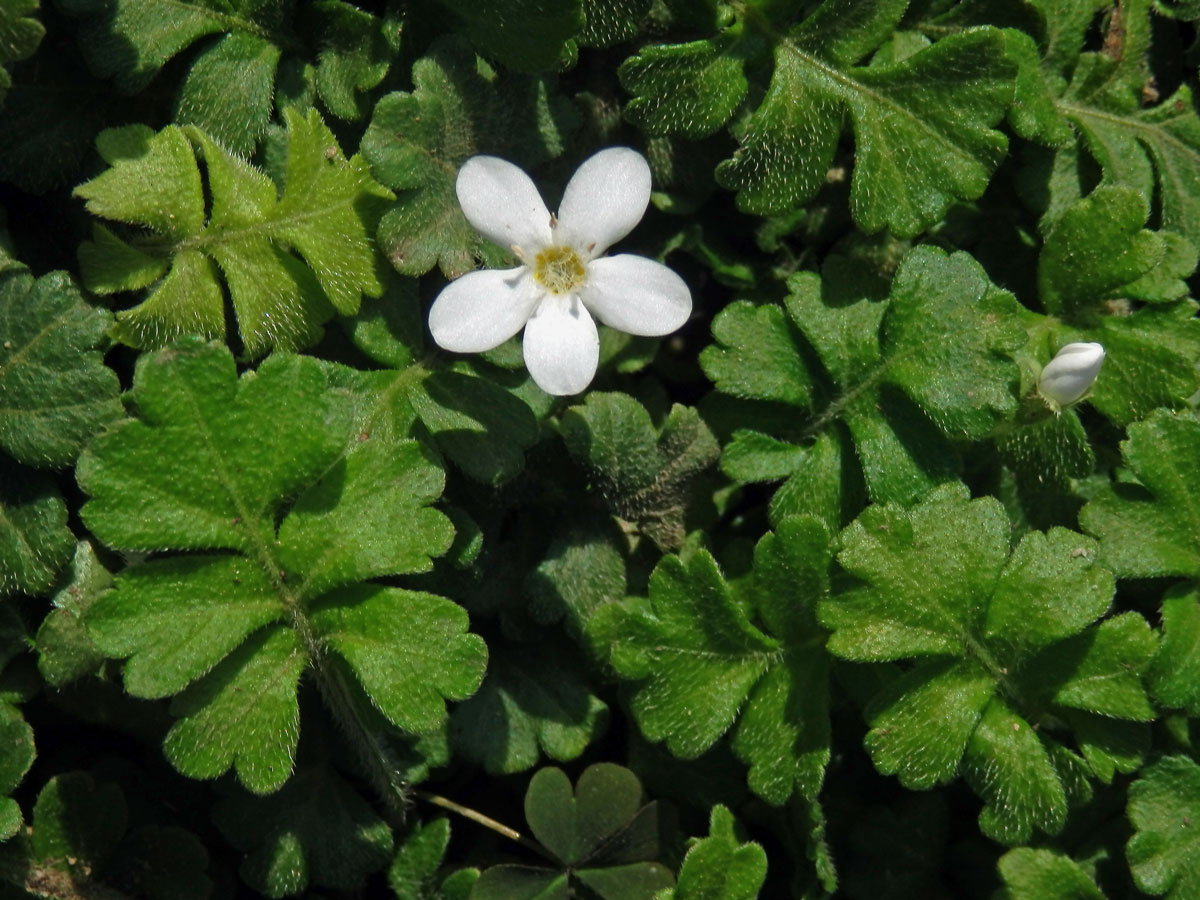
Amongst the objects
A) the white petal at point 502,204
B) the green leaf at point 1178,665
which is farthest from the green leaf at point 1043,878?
the white petal at point 502,204

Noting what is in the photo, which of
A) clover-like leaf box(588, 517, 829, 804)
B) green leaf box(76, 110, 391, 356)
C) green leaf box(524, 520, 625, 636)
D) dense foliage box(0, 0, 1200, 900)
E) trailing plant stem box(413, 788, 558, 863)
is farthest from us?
trailing plant stem box(413, 788, 558, 863)

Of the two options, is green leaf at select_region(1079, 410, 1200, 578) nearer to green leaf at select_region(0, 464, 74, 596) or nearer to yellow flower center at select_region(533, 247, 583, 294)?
yellow flower center at select_region(533, 247, 583, 294)

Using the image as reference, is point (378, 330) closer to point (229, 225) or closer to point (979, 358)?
point (229, 225)

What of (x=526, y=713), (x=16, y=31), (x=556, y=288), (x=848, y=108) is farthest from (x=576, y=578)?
(x=16, y=31)

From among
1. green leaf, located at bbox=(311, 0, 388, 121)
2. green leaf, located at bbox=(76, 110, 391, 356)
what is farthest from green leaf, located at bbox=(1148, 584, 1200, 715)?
green leaf, located at bbox=(311, 0, 388, 121)

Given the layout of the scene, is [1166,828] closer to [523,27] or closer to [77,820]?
[523,27]
